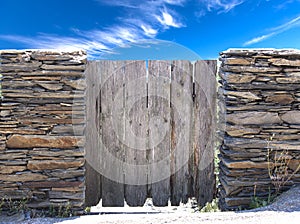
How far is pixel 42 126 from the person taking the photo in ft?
12.5

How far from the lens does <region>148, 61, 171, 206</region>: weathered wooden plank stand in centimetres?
414

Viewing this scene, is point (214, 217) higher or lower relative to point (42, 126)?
lower

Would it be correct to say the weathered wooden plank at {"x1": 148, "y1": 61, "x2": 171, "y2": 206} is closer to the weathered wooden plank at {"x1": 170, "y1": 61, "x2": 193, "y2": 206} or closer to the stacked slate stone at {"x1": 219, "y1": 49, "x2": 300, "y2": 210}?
the weathered wooden plank at {"x1": 170, "y1": 61, "x2": 193, "y2": 206}

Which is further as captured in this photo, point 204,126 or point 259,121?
point 204,126

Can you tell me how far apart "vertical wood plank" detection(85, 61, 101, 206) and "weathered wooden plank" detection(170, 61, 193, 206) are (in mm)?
910

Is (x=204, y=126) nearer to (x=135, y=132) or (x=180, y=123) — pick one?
(x=180, y=123)

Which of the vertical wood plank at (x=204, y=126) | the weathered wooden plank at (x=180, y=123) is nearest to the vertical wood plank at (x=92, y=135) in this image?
the weathered wooden plank at (x=180, y=123)

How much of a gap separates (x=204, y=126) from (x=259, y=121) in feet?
2.16

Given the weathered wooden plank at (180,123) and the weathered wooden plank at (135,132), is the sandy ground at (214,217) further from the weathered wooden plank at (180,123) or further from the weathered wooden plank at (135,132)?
the weathered wooden plank at (180,123)

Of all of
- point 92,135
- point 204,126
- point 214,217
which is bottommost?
point 214,217

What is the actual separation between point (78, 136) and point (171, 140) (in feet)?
3.72

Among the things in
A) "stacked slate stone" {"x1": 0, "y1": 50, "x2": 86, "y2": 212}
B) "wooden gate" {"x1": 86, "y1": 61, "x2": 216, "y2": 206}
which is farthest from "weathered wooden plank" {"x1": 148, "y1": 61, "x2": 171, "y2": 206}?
"stacked slate stone" {"x1": 0, "y1": 50, "x2": 86, "y2": 212}

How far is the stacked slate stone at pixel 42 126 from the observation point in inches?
147

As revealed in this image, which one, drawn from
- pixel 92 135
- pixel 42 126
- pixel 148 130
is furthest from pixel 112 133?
pixel 42 126
